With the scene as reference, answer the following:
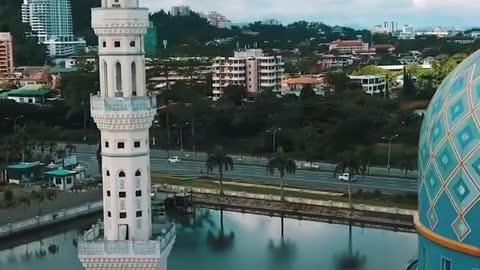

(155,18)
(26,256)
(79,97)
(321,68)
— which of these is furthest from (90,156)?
(155,18)

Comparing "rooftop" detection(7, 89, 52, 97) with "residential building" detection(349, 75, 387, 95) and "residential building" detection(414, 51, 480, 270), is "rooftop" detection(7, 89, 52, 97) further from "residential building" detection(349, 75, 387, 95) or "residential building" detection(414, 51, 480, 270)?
"residential building" detection(414, 51, 480, 270)

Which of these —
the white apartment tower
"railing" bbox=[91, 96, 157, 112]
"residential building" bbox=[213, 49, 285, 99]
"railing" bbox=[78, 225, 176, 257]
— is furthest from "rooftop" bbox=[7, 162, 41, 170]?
"residential building" bbox=[213, 49, 285, 99]

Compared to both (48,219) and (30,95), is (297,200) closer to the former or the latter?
(48,219)

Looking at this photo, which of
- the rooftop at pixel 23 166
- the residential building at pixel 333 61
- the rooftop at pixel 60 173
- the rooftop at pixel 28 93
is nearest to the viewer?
the rooftop at pixel 60 173

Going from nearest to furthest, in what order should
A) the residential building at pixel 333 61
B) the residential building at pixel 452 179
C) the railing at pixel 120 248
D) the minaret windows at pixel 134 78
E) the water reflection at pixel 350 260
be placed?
1. the residential building at pixel 452 179
2. the railing at pixel 120 248
3. the minaret windows at pixel 134 78
4. the water reflection at pixel 350 260
5. the residential building at pixel 333 61

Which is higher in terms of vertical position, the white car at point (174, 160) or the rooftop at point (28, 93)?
the rooftop at point (28, 93)

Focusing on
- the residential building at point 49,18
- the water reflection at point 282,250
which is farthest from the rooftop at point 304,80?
the residential building at point 49,18

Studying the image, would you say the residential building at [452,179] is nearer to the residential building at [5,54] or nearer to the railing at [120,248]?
the railing at [120,248]
